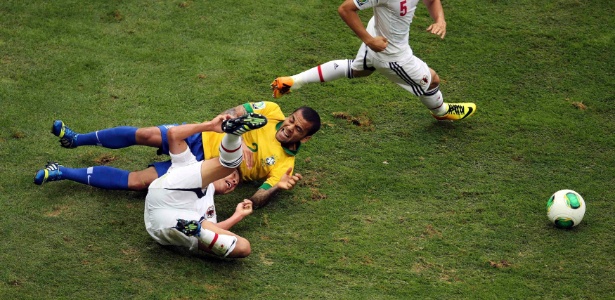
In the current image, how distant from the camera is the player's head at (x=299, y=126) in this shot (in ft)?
22.2

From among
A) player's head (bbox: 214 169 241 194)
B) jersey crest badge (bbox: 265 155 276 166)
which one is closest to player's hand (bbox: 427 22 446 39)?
jersey crest badge (bbox: 265 155 276 166)

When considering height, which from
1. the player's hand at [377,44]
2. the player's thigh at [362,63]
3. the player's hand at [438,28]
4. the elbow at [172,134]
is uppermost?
the player's hand at [438,28]

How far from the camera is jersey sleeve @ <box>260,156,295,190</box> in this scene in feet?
21.9

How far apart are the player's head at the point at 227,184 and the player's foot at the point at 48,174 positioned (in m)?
1.24

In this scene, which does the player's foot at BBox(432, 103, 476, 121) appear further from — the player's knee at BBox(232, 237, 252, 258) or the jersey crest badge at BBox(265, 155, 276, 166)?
the player's knee at BBox(232, 237, 252, 258)

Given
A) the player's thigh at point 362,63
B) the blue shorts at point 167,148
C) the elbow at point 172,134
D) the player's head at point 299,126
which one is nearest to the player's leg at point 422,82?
the player's thigh at point 362,63

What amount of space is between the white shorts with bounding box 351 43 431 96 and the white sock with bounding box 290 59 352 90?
10cm

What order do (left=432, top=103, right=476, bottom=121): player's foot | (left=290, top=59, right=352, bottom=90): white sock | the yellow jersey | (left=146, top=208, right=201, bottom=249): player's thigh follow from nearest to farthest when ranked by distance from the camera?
(left=146, top=208, right=201, bottom=249): player's thigh
the yellow jersey
(left=290, top=59, right=352, bottom=90): white sock
(left=432, top=103, right=476, bottom=121): player's foot

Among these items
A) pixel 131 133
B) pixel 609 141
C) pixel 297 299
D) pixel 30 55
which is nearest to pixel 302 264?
pixel 297 299

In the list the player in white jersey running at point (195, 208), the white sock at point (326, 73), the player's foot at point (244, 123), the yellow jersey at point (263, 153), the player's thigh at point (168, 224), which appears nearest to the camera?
the player's foot at point (244, 123)

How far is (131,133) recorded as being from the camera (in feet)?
21.6

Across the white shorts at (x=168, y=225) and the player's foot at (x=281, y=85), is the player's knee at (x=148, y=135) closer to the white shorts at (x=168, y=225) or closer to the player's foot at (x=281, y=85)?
the white shorts at (x=168, y=225)

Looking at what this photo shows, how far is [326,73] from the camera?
7.57 metres

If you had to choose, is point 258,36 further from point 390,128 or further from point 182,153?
point 182,153
